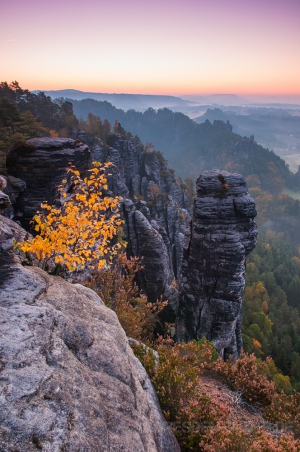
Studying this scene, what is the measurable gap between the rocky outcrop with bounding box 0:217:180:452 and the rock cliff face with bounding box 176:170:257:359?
16703mm

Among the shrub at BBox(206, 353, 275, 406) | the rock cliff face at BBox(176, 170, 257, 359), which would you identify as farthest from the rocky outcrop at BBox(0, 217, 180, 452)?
the rock cliff face at BBox(176, 170, 257, 359)

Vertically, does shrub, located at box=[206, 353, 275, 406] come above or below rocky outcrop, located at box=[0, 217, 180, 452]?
below

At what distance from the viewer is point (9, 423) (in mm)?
3975

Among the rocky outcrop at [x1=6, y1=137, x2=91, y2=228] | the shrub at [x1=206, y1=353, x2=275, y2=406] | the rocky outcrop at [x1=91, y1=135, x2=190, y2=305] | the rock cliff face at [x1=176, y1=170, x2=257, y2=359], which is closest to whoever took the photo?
the shrub at [x1=206, y1=353, x2=275, y2=406]

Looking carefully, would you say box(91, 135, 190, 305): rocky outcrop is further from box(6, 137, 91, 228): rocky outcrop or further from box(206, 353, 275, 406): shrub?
box(206, 353, 275, 406): shrub

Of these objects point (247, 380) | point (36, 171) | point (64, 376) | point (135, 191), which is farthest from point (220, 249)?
point (135, 191)

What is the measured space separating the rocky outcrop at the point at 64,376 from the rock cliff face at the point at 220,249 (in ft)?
54.8

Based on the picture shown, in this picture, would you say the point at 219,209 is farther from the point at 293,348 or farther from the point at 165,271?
the point at 293,348

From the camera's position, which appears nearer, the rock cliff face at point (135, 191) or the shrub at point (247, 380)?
the shrub at point (247, 380)

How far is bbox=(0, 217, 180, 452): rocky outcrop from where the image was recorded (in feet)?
13.9

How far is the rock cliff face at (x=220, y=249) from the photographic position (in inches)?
924

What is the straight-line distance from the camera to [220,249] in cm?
2361

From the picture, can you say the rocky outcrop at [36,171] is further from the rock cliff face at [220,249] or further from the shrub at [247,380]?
the shrub at [247,380]

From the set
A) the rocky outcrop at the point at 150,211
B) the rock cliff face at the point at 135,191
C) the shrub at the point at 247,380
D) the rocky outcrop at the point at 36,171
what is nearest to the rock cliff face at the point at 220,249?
the rock cliff face at the point at 135,191
